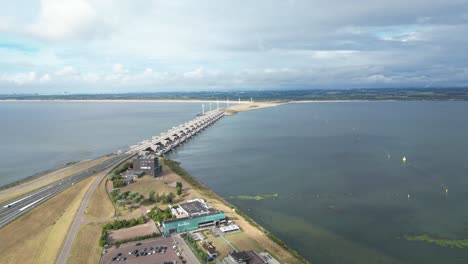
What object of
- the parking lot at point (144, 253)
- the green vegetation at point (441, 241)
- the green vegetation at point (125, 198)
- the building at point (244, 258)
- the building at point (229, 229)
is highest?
the green vegetation at point (125, 198)

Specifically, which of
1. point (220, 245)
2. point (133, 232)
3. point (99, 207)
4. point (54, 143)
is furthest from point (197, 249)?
point (54, 143)

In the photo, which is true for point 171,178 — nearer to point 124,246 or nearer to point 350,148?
point 124,246

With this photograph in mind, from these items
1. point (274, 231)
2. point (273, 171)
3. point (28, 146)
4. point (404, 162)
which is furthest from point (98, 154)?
point (404, 162)

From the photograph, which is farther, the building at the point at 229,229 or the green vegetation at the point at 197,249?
the building at the point at 229,229

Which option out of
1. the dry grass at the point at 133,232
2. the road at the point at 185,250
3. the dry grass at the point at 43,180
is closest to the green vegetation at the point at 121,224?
the dry grass at the point at 133,232

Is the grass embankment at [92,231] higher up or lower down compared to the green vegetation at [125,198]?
lower down

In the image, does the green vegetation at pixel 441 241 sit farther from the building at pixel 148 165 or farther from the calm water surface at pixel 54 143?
the calm water surface at pixel 54 143

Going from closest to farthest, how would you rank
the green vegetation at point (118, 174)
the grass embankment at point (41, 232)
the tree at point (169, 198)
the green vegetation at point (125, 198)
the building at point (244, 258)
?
the building at point (244, 258)
the grass embankment at point (41, 232)
the green vegetation at point (125, 198)
the tree at point (169, 198)
the green vegetation at point (118, 174)
